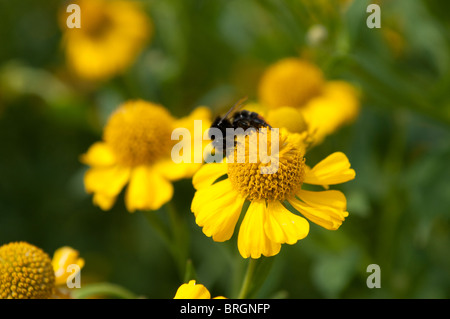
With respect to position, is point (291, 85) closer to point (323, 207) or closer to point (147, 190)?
point (147, 190)

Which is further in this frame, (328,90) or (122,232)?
(122,232)

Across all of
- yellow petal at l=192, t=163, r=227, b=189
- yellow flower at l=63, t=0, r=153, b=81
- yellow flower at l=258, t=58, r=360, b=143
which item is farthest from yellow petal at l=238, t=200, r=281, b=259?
yellow flower at l=63, t=0, r=153, b=81

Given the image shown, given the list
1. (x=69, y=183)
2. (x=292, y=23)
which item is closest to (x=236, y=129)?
(x=292, y=23)

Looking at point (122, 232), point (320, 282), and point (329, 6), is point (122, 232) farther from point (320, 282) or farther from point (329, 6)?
point (329, 6)

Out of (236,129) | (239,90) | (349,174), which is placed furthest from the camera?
(239,90)

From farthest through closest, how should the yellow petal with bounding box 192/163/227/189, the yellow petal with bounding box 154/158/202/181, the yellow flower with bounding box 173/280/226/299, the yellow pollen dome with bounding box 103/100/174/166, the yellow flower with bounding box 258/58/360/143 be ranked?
the yellow flower with bounding box 258/58/360/143, the yellow pollen dome with bounding box 103/100/174/166, the yellow petal with bounding box 154/158/202/181, the yellow petal with bounding box 192/163/227/189, the yellow flower with bounding box 173/280/226/299

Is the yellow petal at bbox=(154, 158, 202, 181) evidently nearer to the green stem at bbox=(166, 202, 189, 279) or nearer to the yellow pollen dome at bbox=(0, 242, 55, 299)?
the green stem at bbox=(166, 202, 189, 279)
